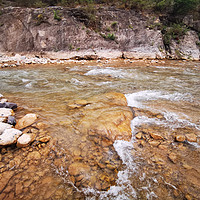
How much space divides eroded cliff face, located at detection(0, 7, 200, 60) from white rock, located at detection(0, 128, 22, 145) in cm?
1082

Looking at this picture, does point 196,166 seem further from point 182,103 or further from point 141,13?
point 141,13

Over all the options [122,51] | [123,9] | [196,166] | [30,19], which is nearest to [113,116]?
[196,166]

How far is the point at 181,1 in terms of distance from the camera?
13.0 metres

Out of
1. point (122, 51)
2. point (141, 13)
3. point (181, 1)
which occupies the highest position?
point (181, 1)

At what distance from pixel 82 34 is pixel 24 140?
13.0m

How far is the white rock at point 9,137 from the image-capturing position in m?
1.44

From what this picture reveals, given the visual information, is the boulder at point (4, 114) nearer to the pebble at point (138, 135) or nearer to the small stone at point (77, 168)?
the small stone at point (77, 168)

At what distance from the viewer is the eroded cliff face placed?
11.3 meters

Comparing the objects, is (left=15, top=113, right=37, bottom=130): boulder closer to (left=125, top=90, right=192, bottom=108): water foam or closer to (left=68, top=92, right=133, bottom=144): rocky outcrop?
(left=68, top=92, right=133, bottom=144): rocky outcrop

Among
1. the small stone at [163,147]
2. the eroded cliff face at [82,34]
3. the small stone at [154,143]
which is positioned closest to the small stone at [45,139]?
the small stone at [154,143]

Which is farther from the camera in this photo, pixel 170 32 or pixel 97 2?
pixel 97 2

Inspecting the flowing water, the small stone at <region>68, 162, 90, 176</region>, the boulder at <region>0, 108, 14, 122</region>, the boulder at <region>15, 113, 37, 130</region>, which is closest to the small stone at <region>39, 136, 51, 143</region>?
the flowing water

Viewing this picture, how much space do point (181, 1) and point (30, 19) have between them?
55.9ft

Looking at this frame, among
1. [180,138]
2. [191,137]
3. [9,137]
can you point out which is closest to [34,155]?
[9,137]
